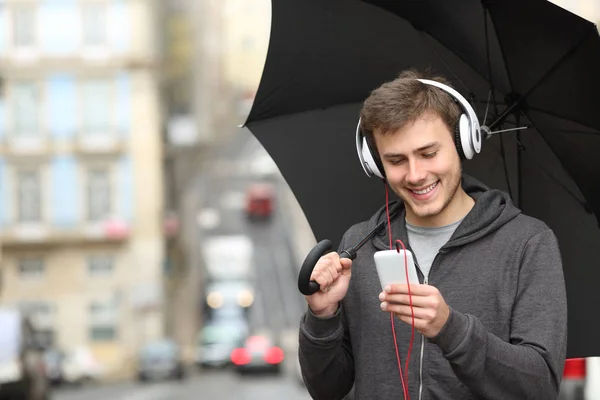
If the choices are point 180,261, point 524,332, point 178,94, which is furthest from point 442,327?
point 178,94

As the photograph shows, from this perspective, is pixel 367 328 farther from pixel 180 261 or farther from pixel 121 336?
pixel 180 261

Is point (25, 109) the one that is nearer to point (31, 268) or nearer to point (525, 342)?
point (31, 268)

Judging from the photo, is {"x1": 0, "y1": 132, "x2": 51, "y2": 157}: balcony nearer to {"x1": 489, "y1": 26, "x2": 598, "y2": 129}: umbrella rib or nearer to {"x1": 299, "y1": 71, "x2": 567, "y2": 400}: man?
{"x1": 489, "y1": 26, "x2": 598, "y2": 129}: umbrella rib

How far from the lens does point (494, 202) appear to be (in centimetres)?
295

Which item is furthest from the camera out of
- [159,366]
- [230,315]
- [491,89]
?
[230,315]

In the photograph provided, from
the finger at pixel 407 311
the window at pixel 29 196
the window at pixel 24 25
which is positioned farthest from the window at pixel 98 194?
the finger at pixel 407 311

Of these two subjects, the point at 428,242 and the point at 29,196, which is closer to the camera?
the point at 428,242

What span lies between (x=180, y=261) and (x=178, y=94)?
12.5m

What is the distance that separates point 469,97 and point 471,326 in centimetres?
121

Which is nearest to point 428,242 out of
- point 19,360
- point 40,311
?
point 19,360

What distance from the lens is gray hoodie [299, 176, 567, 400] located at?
2.61 metres

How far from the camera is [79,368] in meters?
38.2

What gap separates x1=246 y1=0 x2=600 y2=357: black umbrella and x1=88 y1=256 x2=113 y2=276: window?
1639 inches

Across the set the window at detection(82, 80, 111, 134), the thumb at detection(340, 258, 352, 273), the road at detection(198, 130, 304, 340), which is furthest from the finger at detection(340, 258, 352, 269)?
the road at detection(198, 130, 304, 340)
